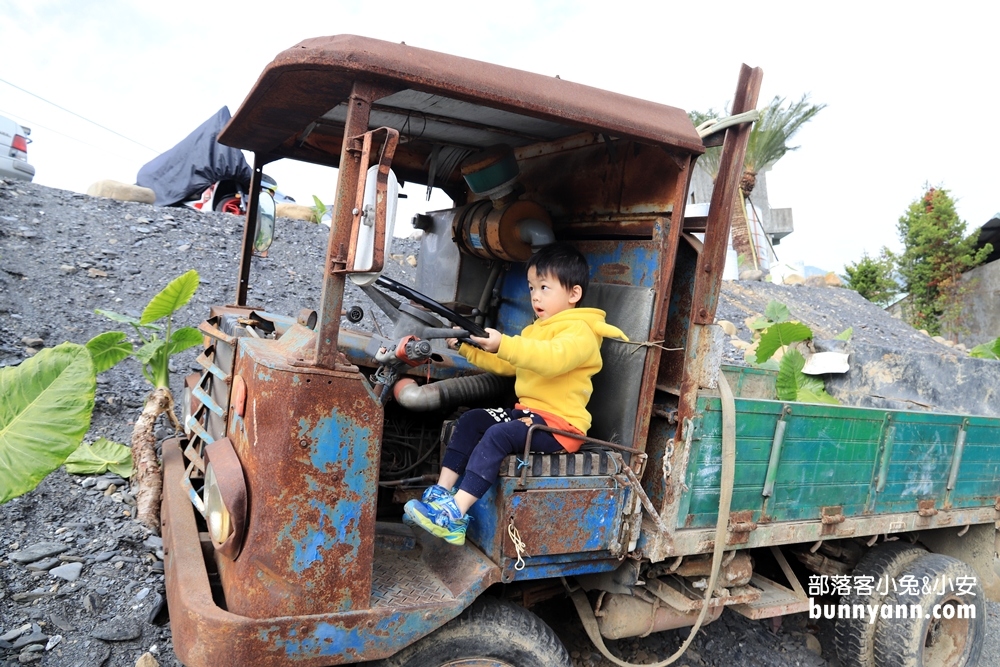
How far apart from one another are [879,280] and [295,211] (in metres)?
17.2

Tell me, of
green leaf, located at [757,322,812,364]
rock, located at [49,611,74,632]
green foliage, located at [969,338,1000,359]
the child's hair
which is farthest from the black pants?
green foliage, located at [969,338,1000,359]

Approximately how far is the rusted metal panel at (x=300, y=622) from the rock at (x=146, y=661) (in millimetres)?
609

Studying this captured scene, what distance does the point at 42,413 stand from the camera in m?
2.60

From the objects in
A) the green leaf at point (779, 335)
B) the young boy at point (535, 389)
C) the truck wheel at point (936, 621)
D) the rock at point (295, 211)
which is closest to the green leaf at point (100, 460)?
the young boy at point (535, 389)

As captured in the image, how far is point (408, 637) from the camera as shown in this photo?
205 centimetres

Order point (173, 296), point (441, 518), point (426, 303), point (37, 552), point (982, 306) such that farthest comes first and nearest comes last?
point (982, 306) < point (173, 296) < point (37, 552) < point (426, 303) < point (441, 518)

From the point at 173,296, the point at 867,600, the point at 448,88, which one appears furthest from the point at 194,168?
the point at 867,600

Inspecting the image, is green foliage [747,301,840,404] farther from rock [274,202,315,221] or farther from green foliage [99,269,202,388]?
rock [274,202,315,221]

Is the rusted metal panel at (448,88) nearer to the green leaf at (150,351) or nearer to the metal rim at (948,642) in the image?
the green leaf at (150,351)

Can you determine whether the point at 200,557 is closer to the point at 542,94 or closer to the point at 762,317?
the point at 542,94

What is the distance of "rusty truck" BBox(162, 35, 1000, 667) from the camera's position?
189 cm

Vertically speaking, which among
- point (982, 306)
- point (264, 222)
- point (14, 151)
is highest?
point (982, 306)

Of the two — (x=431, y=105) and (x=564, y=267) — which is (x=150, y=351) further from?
(x=564, y=267)

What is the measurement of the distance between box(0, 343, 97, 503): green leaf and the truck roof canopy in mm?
1232
